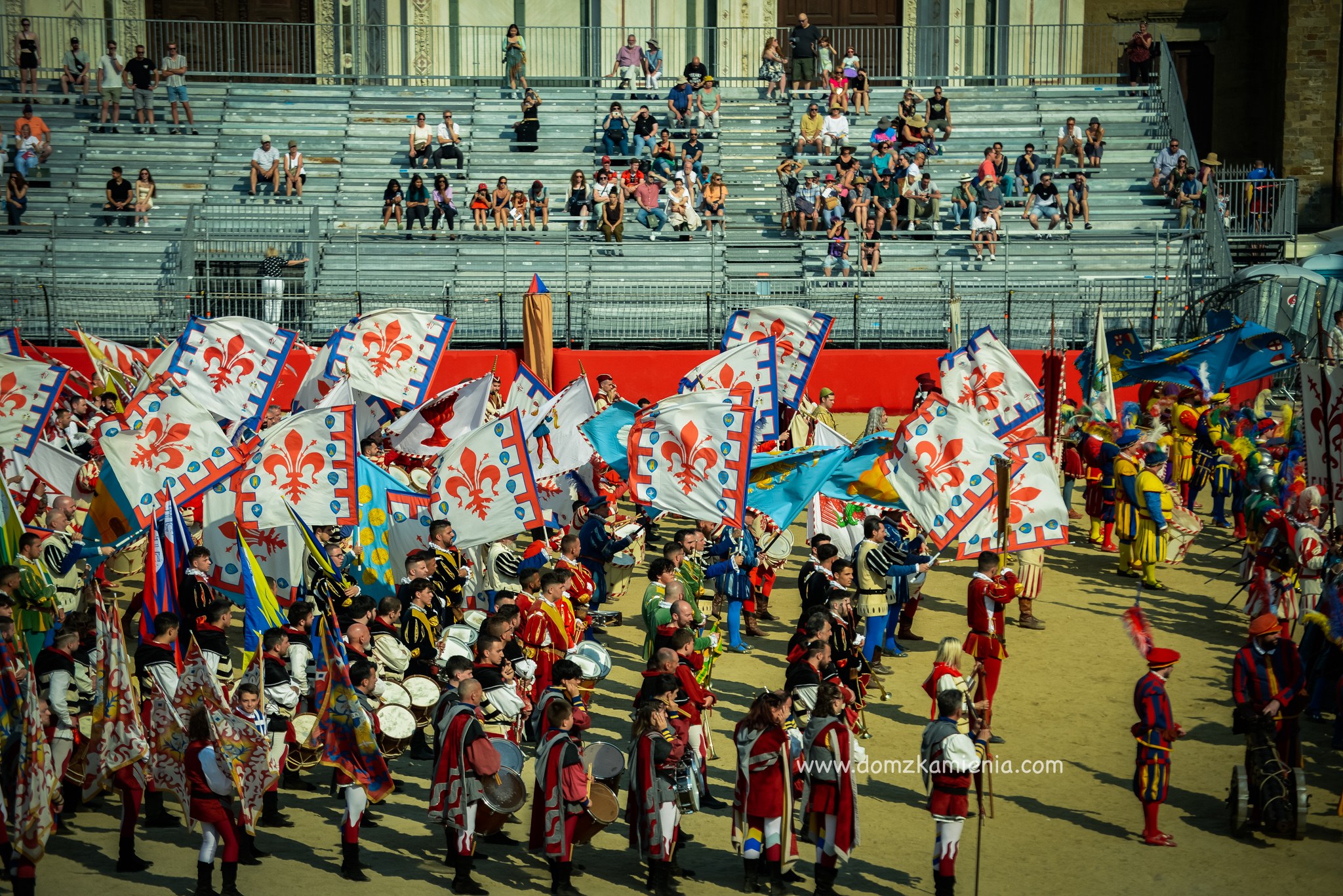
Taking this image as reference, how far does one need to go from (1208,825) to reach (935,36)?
95.4 feet

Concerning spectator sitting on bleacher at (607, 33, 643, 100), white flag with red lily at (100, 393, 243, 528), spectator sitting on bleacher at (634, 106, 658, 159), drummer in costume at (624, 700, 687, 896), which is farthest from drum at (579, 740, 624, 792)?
spectator sitting on bleacher at (607, 33, 643, 100)

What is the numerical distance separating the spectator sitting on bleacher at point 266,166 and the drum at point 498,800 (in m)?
24.6

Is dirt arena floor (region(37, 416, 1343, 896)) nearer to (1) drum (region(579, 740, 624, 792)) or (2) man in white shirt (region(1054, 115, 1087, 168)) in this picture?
(1) drum (region(579, 740, 624, 792))

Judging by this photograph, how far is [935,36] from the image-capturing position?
37.8 m

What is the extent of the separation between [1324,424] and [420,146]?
24.4m

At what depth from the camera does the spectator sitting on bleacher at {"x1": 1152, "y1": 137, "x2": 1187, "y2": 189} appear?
3278 cm

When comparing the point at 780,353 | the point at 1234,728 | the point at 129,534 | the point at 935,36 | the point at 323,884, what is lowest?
the point at 323,884

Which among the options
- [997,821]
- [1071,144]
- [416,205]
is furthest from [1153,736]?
[1071,144]

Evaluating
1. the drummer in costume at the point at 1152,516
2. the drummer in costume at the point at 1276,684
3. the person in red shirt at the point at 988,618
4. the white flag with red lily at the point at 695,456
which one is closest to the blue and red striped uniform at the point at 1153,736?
the drummer in costume at the point at 1276,684

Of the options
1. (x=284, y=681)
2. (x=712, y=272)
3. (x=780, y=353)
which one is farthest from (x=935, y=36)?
(x=284, y=681)

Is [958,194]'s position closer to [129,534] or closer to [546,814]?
[129,534]

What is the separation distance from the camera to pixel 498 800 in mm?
11047

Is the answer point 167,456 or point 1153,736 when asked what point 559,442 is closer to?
point 167,456

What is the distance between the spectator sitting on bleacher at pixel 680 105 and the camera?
114 feet
